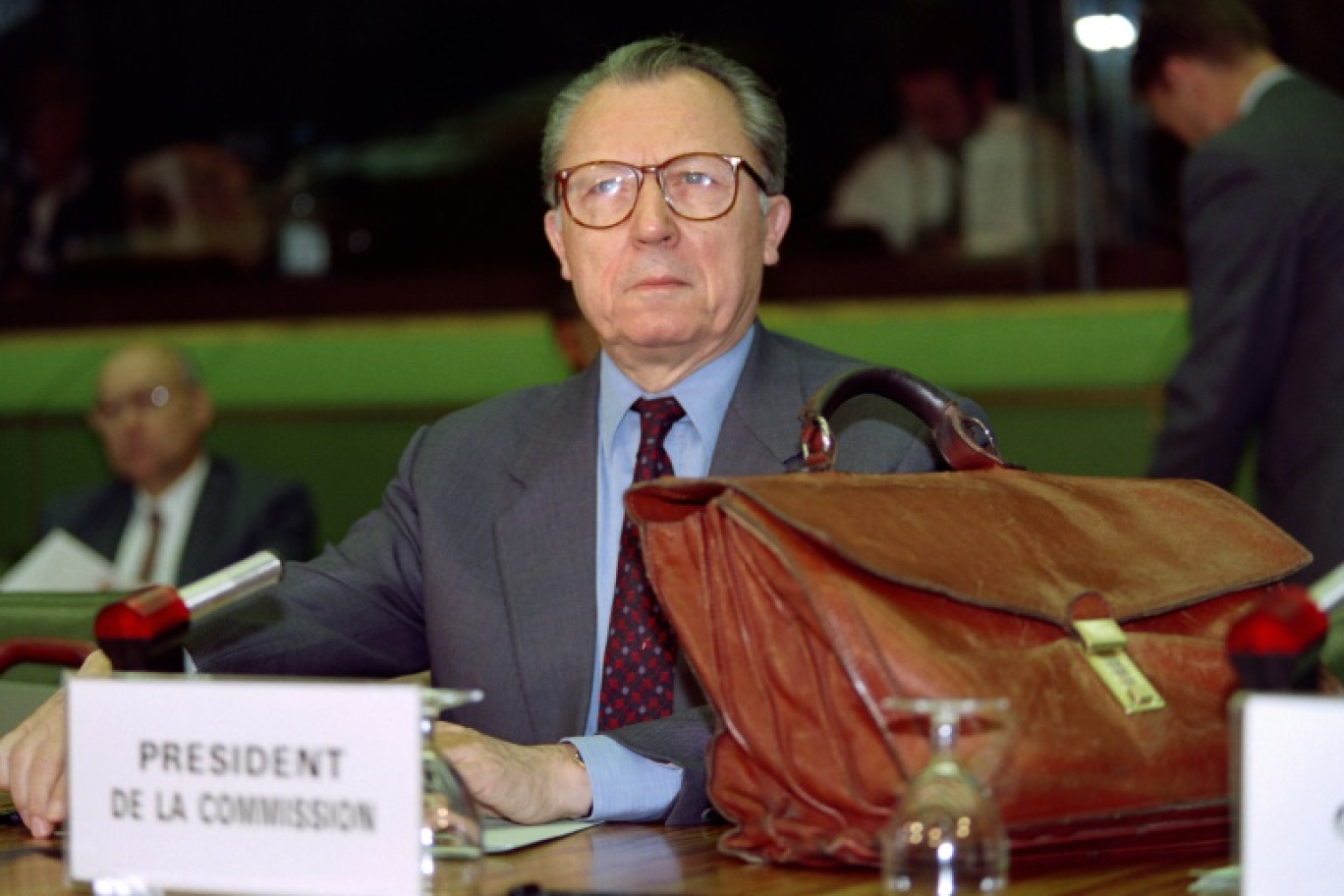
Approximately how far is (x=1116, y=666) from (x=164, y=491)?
3.65 meters

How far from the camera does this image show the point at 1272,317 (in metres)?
3.28

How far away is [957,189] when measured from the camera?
4883 millimetres

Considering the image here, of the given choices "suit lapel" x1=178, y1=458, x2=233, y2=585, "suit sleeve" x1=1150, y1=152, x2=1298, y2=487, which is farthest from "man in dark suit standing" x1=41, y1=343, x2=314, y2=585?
"suit sleeve" x1=1150, y1=152, x2=1298, y2=487

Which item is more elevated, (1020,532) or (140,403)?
(140,403)

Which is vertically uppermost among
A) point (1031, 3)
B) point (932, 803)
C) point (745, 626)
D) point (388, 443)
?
point (1031, 3)

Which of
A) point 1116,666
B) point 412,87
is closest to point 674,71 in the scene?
point 1116,666

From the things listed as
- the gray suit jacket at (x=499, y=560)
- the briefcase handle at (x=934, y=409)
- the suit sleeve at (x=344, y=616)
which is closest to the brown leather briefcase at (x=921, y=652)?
the briefcase handle at (x=934, y=409)

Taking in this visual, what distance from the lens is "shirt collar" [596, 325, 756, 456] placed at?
2.03 metres

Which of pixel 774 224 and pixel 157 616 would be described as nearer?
pixel 157 616

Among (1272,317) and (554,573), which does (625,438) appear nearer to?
(554,573)

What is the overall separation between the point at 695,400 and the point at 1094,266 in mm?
2864

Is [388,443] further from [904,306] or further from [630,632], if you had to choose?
[630,632]

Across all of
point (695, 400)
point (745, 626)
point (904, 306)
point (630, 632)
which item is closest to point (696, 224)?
point (695, 400)

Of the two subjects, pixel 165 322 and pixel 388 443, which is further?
pixel 165 322
